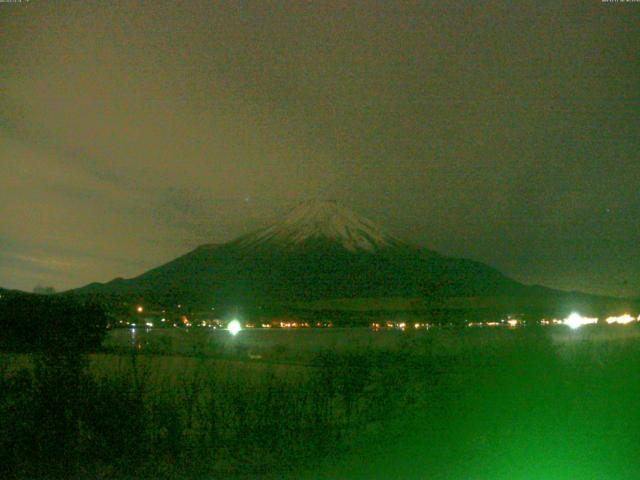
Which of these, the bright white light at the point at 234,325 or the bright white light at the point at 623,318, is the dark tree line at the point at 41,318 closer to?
the bright white light at the point at 234,325

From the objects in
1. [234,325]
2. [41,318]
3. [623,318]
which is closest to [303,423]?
[41,318]

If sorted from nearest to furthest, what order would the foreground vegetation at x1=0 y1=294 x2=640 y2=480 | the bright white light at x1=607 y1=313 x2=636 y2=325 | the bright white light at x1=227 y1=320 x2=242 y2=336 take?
the foreground vegetation at x1=0 y1=294 x2=640 y2=480
the bright white light at x1=227 y1=320 x2=242 y2=336
the bright white light at x1=607 y1=313 x2=636 y2=325

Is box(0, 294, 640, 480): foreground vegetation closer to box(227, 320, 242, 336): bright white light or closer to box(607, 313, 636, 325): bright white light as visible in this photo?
box(227, 320, 242, 336): bright white light

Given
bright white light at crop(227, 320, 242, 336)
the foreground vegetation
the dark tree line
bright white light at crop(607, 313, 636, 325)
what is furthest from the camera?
bright white light at crop(607, 313, 636, 325)

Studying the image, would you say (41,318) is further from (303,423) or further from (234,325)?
(234,325)

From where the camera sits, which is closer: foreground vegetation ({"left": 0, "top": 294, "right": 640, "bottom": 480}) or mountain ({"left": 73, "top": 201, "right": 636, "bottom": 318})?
foreground vegetation ({"left": 0, "top": 294, "right": 640, "bottom": 480})

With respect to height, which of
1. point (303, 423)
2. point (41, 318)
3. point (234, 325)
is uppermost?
point (234, 325)

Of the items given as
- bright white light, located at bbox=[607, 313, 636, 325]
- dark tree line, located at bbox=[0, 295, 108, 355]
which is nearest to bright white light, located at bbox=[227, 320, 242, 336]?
dark tree line, located at bbox=[0, 295, 108, 355]

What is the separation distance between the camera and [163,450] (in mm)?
10203

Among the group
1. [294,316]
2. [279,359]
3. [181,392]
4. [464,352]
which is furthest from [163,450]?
[294,316]

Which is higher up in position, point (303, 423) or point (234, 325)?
point (234, 325)

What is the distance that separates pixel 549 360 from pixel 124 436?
7790mm

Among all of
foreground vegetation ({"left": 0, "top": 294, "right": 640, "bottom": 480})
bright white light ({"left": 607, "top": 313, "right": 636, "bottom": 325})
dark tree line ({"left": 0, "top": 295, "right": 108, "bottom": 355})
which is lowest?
foreground vegetation ({"left": 0, "top": 294, "right": 640, "bottom": 480})

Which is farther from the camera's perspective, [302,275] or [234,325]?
[302,275]
